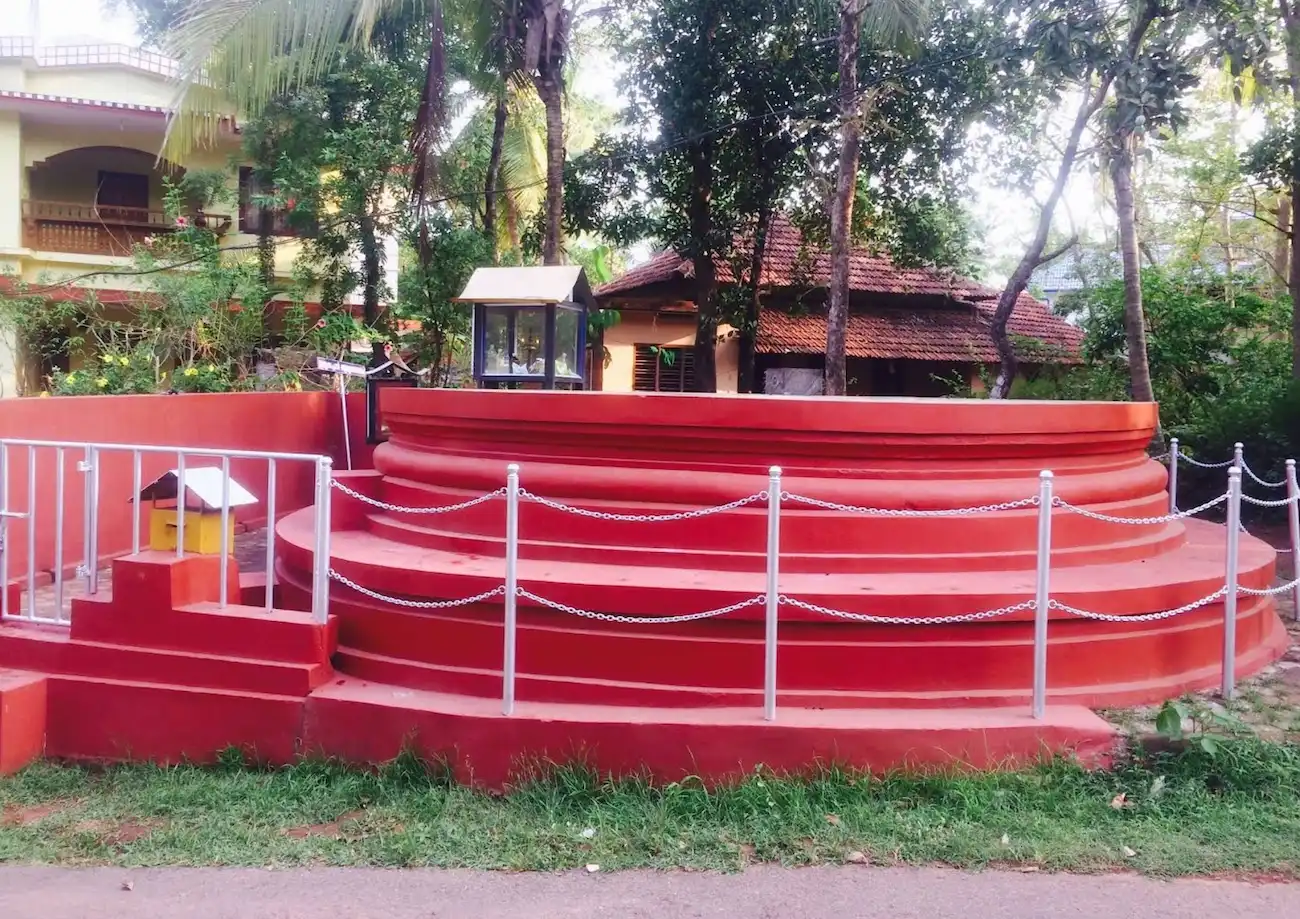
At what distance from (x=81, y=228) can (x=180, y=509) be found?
52.0 feet

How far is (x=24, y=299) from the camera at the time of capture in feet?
37.6

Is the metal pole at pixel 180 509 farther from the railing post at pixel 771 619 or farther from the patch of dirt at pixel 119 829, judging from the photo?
the railing post at pixel 771 619

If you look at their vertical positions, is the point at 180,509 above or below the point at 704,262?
below

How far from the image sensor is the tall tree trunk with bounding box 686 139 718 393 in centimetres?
1505

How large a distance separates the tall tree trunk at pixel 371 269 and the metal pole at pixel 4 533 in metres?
8.77

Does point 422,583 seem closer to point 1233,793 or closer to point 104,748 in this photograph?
point 104,748

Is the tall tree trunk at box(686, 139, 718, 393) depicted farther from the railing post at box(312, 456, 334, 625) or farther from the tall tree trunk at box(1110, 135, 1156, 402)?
the railing post at box(312, 456, 334, 625)

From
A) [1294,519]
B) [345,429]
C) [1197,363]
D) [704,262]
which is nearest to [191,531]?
[345,429]

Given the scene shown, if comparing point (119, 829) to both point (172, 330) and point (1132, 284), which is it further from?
point (1132, 284)

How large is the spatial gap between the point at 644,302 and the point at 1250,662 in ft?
43.1

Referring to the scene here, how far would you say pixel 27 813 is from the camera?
14.7 ft

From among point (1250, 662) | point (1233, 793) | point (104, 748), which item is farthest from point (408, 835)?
point (1250, 662)

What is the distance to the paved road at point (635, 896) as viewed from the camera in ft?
11.4

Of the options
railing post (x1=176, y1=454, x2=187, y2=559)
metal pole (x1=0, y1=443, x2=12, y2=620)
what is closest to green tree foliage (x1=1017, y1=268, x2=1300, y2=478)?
railing post (x1=176, y1=454, x2=187, y2=559)
